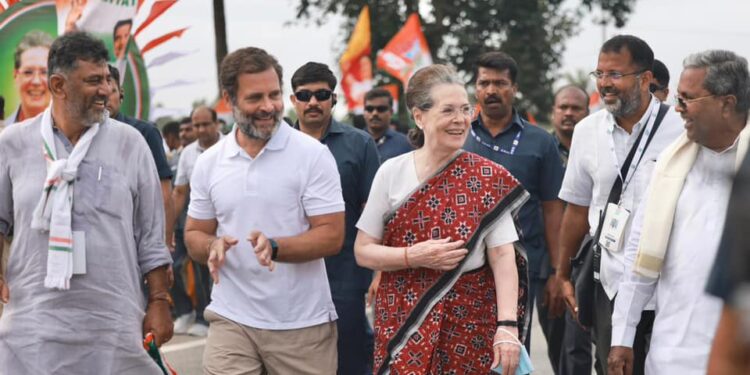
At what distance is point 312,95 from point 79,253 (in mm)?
2365

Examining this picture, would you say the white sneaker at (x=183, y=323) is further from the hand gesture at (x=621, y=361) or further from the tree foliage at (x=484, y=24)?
the tree foliage at (x=484, y=24)

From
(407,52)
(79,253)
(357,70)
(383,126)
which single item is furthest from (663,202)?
(357,70)

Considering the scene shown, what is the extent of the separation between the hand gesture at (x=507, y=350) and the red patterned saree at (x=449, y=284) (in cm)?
12

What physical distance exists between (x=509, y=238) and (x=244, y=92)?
1.28 metres

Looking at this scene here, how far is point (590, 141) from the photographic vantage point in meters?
5.49

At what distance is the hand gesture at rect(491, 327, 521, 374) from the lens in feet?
14.1

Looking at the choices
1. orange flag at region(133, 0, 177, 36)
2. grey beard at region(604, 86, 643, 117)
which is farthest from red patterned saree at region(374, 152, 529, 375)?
orange flag at region(133, 0, 177, 36)

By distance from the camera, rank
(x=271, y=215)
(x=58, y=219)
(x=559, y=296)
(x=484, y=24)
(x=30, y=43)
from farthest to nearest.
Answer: (x=484, y=24) < (x=30, y=43) < (x=559, y=296) < (x=271, y=215) < (x=58, y=219)

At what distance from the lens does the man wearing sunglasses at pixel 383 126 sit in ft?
31.2

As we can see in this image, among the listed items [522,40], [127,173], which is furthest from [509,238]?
[522,40]

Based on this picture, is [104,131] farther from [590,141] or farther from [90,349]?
[590,141]

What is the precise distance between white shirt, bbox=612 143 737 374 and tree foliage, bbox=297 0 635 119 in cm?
2575

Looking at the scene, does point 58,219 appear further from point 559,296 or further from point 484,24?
point 484,24

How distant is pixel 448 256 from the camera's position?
4.30 meters
